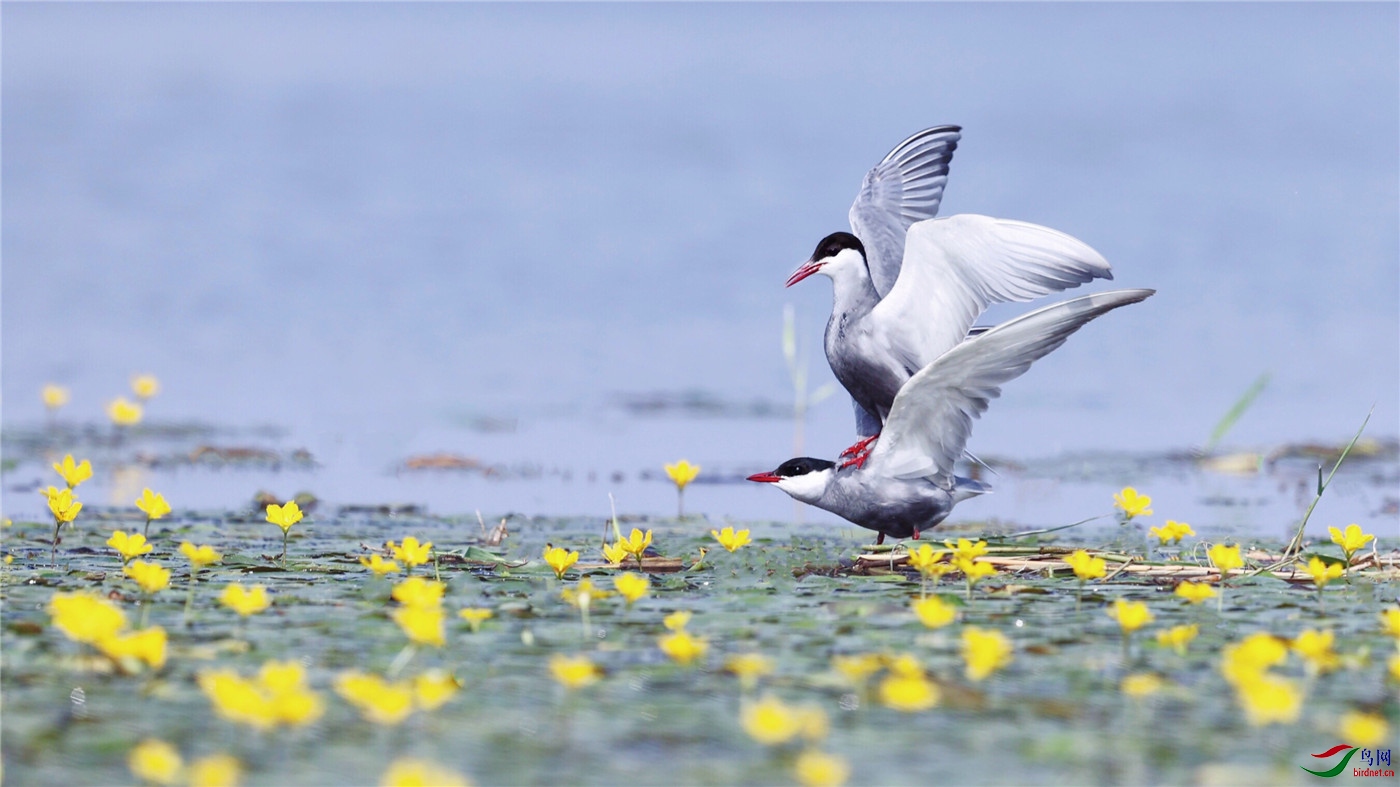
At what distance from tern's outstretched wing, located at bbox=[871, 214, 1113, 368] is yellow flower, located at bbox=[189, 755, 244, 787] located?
357cm

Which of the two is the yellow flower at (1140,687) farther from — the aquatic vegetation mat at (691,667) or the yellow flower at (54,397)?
the yellow flower at (54,397)

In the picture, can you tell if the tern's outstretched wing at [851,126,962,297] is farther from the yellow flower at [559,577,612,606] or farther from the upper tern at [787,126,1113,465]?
the yellow flower at [559,577,612,606]

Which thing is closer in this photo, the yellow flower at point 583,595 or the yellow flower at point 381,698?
the yellow flower at point 381,698

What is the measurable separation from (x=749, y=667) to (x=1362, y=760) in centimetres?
141

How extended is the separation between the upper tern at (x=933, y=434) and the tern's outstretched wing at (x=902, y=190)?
1.30 meters

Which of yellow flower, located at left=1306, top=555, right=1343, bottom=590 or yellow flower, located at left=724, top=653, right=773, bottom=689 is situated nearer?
yellow flower, located at left=724, top=653, right=773, bottom=689

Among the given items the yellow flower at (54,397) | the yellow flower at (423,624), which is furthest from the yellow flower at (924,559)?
the yellow flower at (54,397)

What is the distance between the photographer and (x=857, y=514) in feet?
19.9

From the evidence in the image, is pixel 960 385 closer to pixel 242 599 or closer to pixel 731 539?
pixel 731 539

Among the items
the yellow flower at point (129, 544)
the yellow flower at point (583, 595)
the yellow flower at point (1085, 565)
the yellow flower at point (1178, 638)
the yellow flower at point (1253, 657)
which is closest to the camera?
the yellow flower at point (1253, 657)

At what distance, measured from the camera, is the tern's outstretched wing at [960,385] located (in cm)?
526

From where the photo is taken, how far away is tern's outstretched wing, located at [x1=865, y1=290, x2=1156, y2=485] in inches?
207

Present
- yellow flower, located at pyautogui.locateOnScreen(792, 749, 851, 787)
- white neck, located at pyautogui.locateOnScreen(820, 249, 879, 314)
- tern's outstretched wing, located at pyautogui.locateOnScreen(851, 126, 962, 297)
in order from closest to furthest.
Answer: yellow flower, located at pyautogui.locateOnScreen(792, 749, 851, 787)
white neck, located at pyautogui.locateOnScreen(820, 249, 879, 314)
tern's outstretched wing, located at pyautogui.locateOnScreen(851, 126, 962, 297)

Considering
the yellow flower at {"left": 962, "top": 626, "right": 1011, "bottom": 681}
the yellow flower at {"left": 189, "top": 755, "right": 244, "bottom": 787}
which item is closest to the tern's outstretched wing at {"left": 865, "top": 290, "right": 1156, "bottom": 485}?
the yellow flower at {"left": 962, "top": 626, "right": 1011, "bottom": 681}
